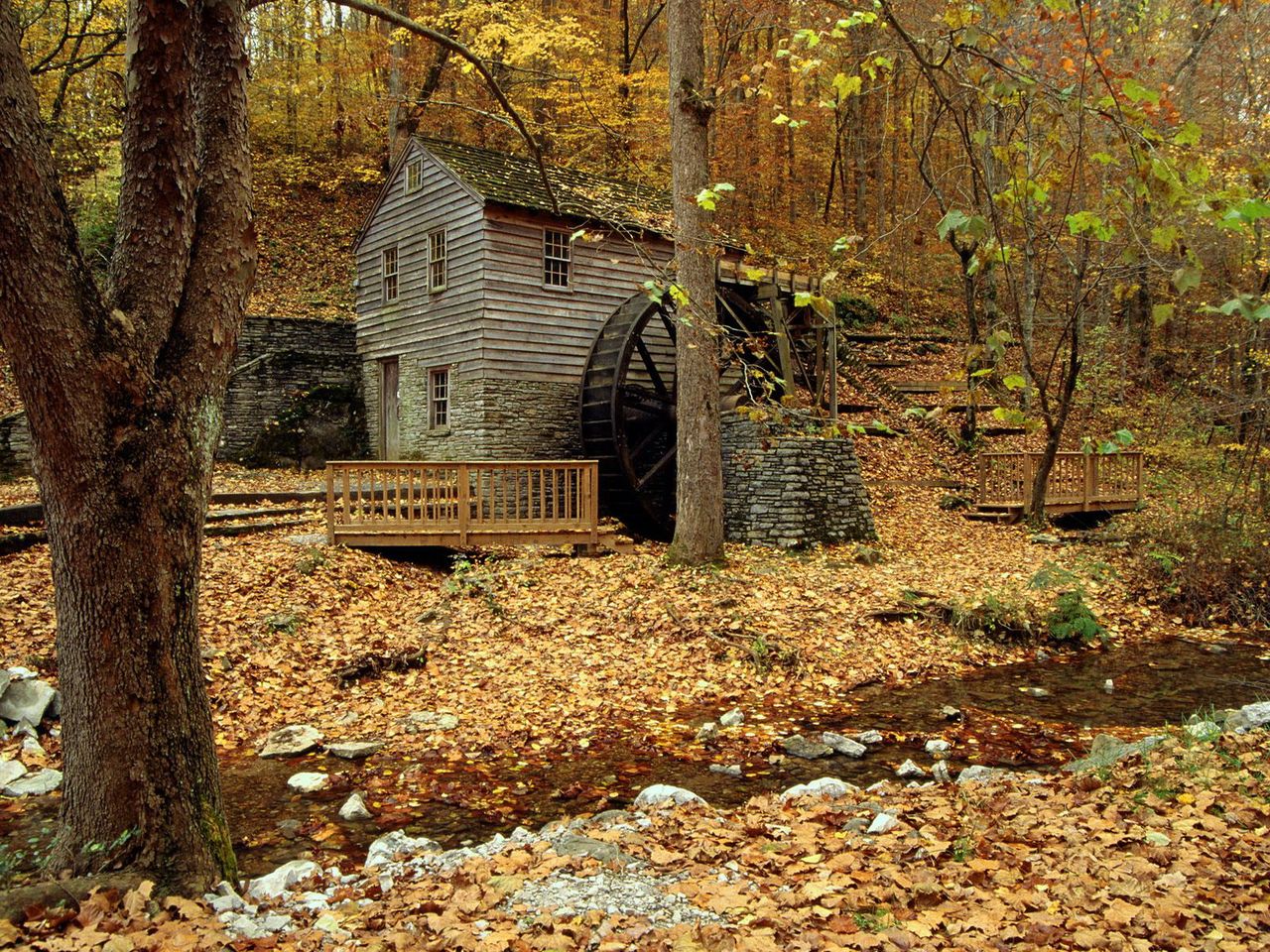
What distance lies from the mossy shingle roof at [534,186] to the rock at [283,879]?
1279cm

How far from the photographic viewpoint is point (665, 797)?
4.93m

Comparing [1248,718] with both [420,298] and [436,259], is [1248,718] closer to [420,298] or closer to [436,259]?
[436,259]

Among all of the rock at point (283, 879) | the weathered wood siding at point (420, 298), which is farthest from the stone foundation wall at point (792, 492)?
the rock at point (283, 879)

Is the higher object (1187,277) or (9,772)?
(1187,277)

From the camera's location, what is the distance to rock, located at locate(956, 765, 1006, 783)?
5180 millimetres

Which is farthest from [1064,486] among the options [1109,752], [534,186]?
[1109,752]

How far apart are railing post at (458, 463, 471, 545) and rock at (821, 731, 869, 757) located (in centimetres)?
658

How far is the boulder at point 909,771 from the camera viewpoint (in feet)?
18.2

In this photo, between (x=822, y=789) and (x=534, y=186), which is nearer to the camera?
(x=822, y=789)

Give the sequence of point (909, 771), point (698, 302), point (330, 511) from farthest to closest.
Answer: point (330, 511) → point (698, 302) → point (909, 771)

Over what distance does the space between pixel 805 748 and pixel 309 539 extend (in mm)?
7887

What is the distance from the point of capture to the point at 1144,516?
46.9 ft

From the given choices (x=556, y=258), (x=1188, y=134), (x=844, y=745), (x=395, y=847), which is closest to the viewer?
(x=1188, y=134)

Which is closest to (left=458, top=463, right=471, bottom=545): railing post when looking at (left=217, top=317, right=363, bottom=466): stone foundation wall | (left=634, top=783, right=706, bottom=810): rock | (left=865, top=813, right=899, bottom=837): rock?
(left=634, top=783, right=706, bottom=810): rock
